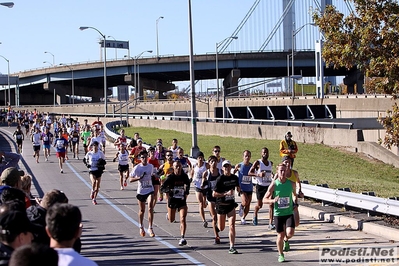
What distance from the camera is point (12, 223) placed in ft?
17.8

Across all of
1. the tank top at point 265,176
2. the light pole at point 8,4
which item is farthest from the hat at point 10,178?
the light pole at point 8,4

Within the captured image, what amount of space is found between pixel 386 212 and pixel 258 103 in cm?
7144

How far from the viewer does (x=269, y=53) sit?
348ft

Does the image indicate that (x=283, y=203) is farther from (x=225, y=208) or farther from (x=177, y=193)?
(x=177, y=193)

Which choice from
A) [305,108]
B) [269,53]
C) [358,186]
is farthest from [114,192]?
[269,53]

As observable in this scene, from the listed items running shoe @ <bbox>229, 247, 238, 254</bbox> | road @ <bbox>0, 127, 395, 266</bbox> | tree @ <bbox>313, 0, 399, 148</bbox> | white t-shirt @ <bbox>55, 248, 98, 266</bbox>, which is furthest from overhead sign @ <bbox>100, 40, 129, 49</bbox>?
white t-shirt @ <bbox>55, 248, 98, 266</bbox>

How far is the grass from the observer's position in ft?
76.2

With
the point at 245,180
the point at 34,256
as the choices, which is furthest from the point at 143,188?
the point at 34,256

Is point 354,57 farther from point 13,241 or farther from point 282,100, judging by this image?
point 282,100

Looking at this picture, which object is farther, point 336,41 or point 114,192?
point 114,192

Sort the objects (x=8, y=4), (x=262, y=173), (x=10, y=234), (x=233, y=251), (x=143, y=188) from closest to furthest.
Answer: (x=10, y=234) < (x=233, y=251) < (x=143, y=188) < (x=262, y=173) < (x=8, y=4)

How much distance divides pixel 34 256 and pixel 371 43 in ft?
44.3

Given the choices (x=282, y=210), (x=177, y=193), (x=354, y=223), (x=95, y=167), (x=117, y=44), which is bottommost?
(x=354, y=223)

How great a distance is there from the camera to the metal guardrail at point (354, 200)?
45.6 ft
